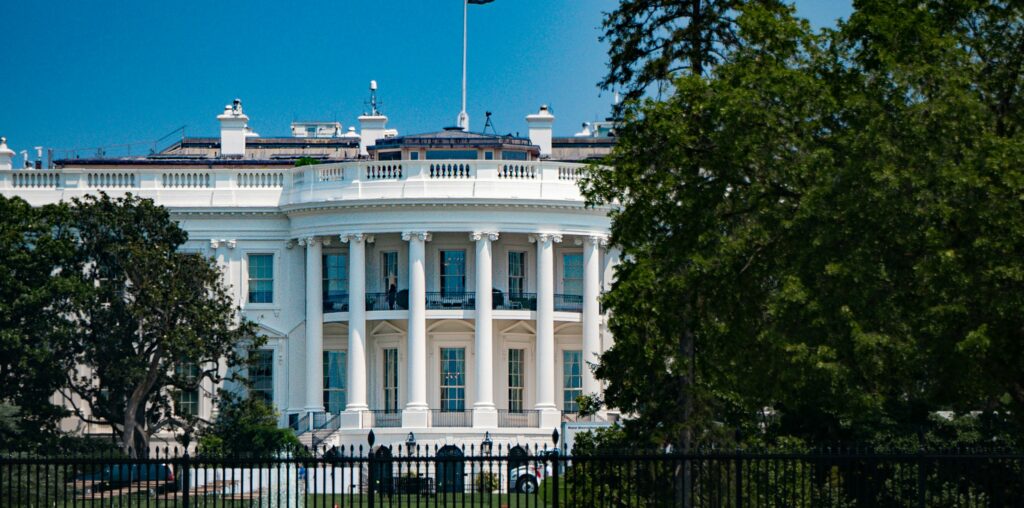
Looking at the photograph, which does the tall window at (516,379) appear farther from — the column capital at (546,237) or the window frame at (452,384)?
the column capital at (546,237)

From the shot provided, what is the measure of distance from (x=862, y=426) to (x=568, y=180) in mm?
19332

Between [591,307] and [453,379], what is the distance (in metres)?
5.39

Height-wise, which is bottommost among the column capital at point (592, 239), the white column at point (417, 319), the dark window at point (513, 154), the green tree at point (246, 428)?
the green tree at point (246, 428)

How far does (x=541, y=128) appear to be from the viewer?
298ft

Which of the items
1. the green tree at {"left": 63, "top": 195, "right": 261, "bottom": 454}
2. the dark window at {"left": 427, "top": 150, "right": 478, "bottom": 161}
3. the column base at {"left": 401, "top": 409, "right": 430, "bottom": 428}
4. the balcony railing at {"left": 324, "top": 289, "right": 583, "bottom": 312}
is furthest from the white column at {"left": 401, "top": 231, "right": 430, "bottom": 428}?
the green tree at {"left": 63, "top": 195, "right": 261, "bottom": 454}

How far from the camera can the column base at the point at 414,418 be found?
79000 mm

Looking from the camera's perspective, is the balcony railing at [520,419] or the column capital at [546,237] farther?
the column capital at [546,237]

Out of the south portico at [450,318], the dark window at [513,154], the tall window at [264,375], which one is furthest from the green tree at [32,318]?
the dark window at [513,154]

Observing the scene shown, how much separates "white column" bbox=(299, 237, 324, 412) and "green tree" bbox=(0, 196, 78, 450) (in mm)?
10525

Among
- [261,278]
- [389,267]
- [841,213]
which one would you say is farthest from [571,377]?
[841,213]

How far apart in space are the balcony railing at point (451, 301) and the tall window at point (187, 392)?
337 inches

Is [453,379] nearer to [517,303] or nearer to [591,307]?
[517,303]

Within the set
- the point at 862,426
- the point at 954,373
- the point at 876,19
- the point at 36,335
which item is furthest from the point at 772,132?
the point at 36,335

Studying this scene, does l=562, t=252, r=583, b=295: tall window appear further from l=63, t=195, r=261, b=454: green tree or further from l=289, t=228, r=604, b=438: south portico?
l=63, t=195, r=261, b=454: green tree
